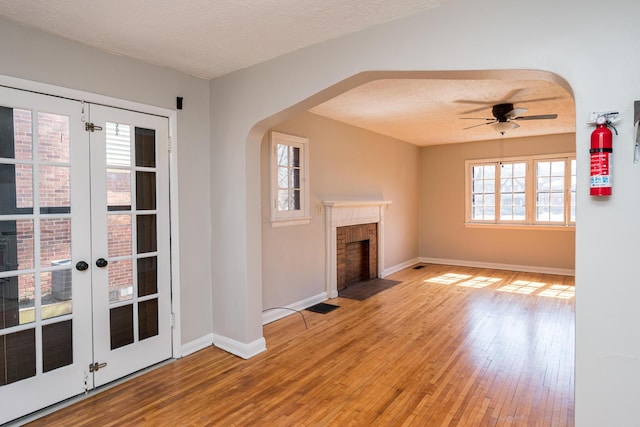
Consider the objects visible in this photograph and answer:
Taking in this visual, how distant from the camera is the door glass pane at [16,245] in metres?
2.37

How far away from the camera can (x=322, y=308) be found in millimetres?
4844

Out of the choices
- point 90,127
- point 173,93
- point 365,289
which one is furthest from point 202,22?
point 365,289

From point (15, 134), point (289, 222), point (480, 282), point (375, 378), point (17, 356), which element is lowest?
point (375, 378)

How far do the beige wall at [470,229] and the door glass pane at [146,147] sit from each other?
20.5 ft

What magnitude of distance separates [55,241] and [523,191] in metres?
7.42

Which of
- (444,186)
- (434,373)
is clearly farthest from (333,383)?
(444,186)

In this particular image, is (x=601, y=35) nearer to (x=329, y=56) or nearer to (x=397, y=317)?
(x=329, y=56)

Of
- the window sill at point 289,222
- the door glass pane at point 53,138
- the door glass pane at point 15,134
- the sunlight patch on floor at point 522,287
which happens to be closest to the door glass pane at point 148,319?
the door glass pane at point 53,138

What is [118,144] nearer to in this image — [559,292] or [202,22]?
[202,22]

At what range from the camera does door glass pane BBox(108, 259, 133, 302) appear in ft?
9.52

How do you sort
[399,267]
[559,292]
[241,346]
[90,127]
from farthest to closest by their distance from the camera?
[399,267] → [559,292] → [241,346] → [90,127]

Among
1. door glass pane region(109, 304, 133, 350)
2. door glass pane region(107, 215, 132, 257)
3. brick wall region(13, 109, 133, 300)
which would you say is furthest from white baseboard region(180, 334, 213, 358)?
brick wall region(13, 109, 133, 300)

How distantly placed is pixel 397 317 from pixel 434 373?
4.64 feet

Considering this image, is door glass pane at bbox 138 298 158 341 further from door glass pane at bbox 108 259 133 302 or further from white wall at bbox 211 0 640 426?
white wall at bbox 211 0 640 426
